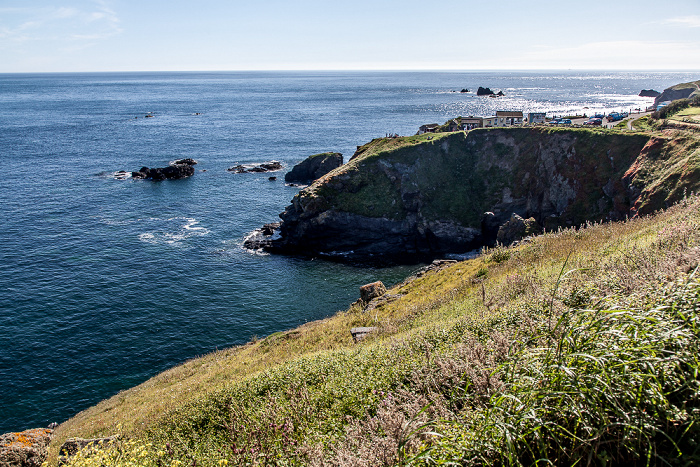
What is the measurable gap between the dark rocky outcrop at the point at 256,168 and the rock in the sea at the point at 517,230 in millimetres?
65891

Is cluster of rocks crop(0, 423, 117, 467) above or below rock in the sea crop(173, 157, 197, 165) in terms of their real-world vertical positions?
below

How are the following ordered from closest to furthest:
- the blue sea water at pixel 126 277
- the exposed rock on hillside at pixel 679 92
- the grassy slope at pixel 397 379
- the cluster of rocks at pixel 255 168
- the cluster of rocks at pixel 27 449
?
1. the grassy slope at pixel 397 379
2. the cluster of rocks at pixel 27 449
3. the blue sea water at pixel 126 277
4. the cluster of rocks at pixel 255 168
5. the exposed rock on hillside at pixel 679 92

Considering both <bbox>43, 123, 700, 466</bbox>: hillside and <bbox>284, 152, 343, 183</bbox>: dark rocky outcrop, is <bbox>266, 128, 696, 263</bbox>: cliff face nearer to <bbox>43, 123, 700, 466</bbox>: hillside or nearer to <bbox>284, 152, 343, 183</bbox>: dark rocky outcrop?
<bbox>43, 123, 700, 466</bbox>: hillside

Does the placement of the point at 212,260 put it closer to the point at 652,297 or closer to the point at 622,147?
the point at 652,297

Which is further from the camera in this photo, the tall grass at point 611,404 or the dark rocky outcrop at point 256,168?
the dark rocky outcrop at point 256,168

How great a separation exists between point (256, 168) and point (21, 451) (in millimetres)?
89144

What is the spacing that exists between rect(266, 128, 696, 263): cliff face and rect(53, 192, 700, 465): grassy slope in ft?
120

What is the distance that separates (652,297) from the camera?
22.0 ft

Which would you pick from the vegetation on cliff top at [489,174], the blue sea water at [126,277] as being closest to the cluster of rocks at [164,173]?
the blue sea water at [126,277]

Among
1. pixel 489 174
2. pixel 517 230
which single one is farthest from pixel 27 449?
pixel 489 174

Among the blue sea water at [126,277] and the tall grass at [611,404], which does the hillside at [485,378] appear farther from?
the blue sea water at [126,277]

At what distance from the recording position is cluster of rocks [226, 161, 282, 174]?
325 feet

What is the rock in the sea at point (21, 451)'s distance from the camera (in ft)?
48.3

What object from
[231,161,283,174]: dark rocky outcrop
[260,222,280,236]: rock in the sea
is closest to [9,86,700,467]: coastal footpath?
[260,222,280,236]: rock in the sea
